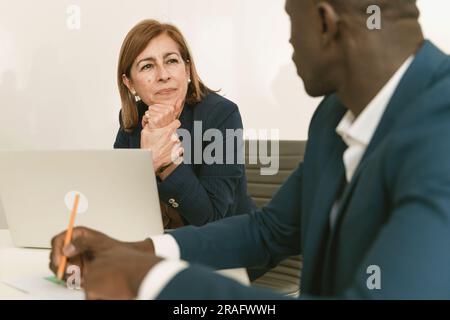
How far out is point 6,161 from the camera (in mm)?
1254

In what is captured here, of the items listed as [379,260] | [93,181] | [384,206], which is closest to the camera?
[379,260]

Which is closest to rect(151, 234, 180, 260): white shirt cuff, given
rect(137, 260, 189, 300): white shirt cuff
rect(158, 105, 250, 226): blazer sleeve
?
rect(137, 260, 189, 300): white shirt cuff

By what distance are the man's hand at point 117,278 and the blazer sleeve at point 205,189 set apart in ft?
2.79

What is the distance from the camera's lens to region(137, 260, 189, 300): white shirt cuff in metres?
0.64

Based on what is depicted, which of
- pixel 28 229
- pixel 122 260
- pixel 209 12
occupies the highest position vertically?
pixel 209 12

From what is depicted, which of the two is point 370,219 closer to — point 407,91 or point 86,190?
point 407,91

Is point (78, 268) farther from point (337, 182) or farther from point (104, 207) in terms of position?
point (337, 182)

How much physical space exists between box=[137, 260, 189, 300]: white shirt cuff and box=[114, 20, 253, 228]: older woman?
2.90 feet

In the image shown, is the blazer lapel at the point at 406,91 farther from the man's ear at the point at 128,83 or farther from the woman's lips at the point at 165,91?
the man's ear at the point at 128,83

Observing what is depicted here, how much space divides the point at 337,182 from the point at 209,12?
2.11 meters

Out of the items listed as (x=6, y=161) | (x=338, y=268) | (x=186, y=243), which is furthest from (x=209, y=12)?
(x=338, y=268)

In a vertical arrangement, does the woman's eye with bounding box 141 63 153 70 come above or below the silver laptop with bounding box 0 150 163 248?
above

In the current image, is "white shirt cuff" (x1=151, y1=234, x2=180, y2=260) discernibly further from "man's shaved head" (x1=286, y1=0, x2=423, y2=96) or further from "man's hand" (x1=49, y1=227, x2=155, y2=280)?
"man's shaved head" (x1=286, y1=0, x2=423, y2=96)

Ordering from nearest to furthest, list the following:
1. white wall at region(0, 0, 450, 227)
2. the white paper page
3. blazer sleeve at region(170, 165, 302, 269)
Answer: the white paper page, blazer sleeve at region(170, 165, 302, 269), white wall at region(0, 0, 450, 227)
